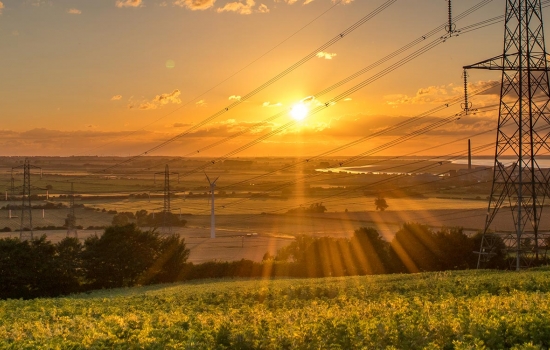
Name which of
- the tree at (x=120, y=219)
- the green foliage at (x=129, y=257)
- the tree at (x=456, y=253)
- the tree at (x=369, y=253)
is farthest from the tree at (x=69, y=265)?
the tree at (x=120, y=219)

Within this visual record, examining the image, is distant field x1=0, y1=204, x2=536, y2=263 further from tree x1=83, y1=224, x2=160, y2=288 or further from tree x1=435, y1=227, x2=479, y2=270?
tree x1=435, y1=227, x2=479, y2=270

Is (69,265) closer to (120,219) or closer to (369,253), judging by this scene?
(369,253)

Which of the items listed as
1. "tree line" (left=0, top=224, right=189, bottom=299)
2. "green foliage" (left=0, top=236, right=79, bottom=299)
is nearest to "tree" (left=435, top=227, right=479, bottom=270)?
"tree line" (left=0, top=224, right=189, bottom=299)

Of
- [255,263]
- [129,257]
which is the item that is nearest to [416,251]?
[255,263]

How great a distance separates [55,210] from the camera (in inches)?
5340

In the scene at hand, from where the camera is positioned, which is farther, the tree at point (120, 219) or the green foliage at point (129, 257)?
the tree at point (120, 219)

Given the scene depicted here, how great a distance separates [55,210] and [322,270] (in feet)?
321

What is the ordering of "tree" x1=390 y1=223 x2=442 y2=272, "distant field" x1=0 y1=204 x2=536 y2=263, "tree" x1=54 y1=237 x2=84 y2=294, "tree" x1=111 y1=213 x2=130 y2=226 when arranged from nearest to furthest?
"tree" x1=54 y1=237 x2=84 y2=294, "tree" x1=390 y1=223 x2=442 y2=272, "distant field" x1=0 y1=204 x2=536 y2=263, "tree" x1=111 y1=213 x2=130 y2=226

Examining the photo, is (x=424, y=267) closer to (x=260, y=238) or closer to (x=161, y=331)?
(x=260, y=238)

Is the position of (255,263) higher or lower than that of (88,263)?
lower

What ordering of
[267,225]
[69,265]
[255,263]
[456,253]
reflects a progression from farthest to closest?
[267,225] < [255,263] < [456,253] < [69,265]

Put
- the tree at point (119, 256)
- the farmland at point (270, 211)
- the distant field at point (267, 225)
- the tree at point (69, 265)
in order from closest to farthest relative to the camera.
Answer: the tree at point (69, 265) → the tree at point (119, 256) → the distant field at point (267, 225) → the farmland at point (270, 211)

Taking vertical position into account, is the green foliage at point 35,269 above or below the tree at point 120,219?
below

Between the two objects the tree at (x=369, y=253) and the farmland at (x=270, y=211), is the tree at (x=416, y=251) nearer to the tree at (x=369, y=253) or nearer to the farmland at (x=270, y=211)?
the tree at (x=369, y=253)
